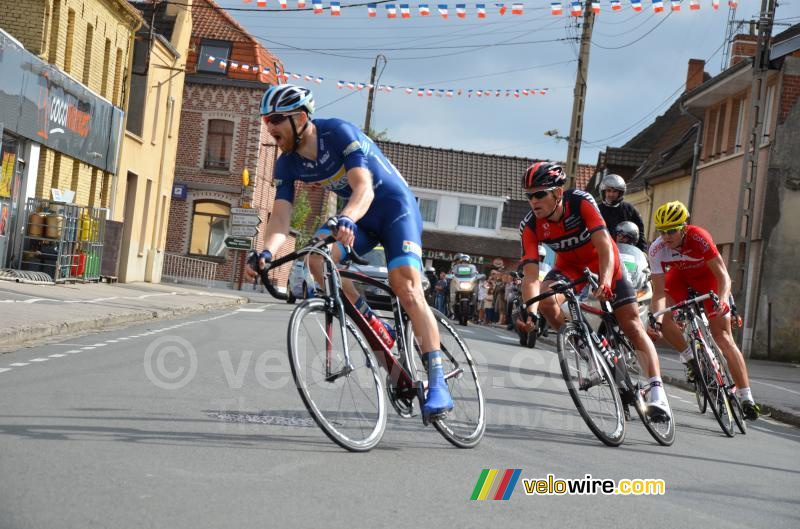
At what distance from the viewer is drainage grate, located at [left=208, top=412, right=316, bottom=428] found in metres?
7.13

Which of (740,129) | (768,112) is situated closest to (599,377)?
(768,112)

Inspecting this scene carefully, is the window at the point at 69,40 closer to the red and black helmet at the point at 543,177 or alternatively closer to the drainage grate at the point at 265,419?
the red and black helmet at the point at 543,177

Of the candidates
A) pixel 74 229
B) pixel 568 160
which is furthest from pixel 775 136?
pixel 74 229

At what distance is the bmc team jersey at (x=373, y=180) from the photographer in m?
6.41

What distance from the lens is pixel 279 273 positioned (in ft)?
200

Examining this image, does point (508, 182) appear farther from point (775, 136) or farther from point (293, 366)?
point (293, 366)

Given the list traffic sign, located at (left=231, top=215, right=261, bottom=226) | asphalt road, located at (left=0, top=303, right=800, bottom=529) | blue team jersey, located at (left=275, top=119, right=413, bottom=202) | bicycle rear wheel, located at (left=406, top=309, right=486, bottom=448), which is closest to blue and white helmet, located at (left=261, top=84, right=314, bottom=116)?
blue team jersey, located at (left=275, top=119, right=413, bottom=202)

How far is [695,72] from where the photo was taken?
163 feet

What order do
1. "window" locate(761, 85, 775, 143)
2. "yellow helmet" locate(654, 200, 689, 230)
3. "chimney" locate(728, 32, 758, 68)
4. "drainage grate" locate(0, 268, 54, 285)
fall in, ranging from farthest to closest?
1. "chimney" locate(728, 32, 758, 68)
2. "window" locate(761, 85, 775, 143)
3. "drainage grate" locate(0, 268, 54, 285)
4. "yellow helmet" locate(654, 200, 689, 230)

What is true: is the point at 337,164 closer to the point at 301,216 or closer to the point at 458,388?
the point at 458,388

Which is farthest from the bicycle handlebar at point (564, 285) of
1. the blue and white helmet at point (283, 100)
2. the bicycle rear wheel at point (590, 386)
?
the blue and white helmet at point (283, 100)

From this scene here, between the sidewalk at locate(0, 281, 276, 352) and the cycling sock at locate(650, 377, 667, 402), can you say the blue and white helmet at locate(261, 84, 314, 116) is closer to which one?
the cycling sock at locate(650, 377, 667, 402)

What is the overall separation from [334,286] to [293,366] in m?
0.55

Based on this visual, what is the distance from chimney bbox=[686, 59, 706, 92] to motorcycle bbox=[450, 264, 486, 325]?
68.2 ft
